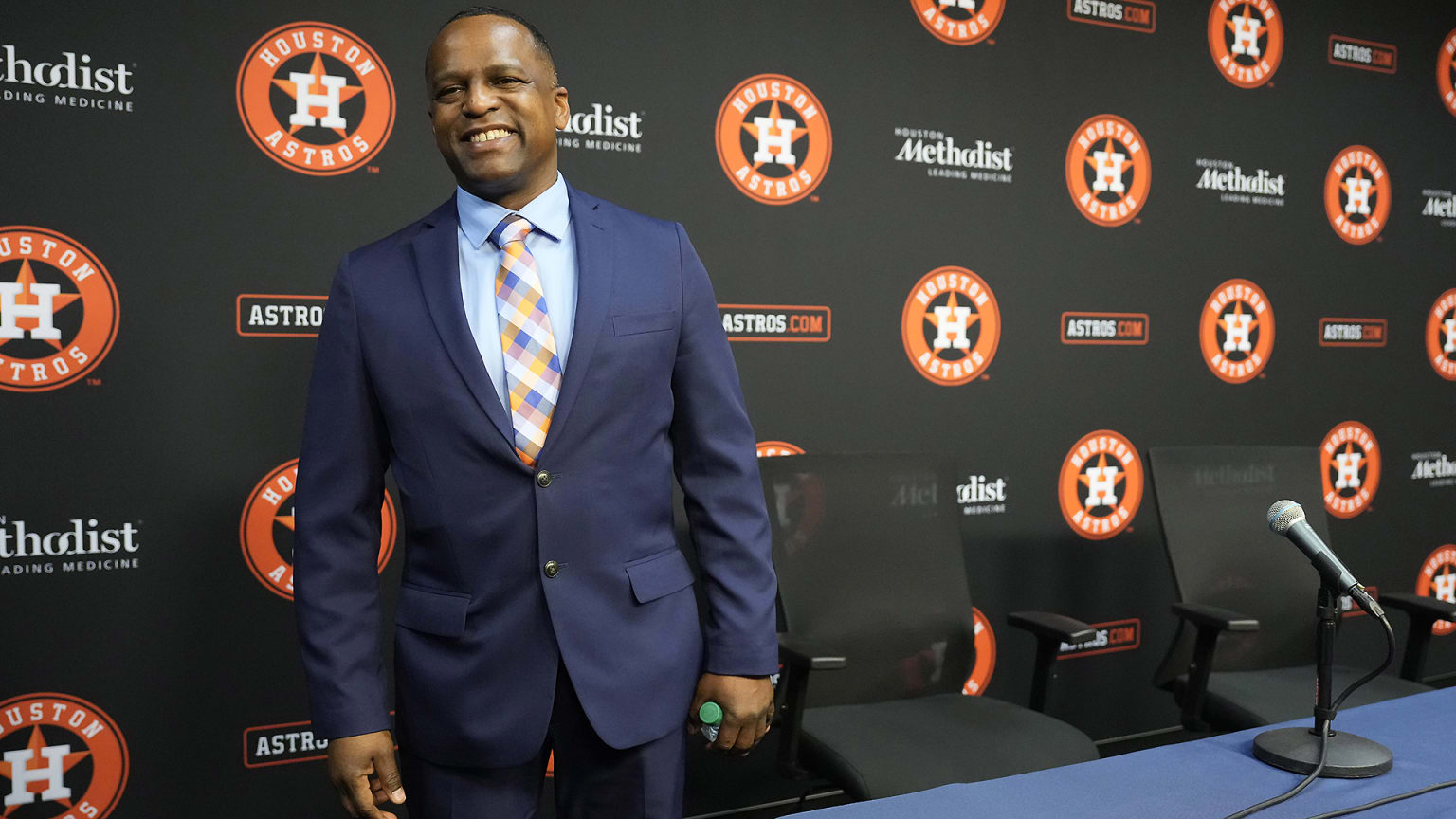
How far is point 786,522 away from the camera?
2.10 metres

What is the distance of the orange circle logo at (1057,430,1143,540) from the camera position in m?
2.93

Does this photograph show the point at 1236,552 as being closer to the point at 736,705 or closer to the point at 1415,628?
the point at 1415,628

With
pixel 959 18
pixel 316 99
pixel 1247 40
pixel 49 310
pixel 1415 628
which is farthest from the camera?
pixel 1247 40

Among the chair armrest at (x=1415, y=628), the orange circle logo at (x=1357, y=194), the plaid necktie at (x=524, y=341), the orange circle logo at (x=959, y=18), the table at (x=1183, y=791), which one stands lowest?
the chair armrest at (x=1415, y=628)

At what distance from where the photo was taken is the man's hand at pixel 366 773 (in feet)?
4.31

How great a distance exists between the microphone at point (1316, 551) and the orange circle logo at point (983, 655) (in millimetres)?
1548

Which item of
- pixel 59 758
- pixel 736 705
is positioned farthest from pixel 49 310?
pixel 736 705

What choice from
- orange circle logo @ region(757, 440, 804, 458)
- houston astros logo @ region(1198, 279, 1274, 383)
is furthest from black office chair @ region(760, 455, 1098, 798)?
houston astros logo @ region(1198, 279, 1274, 383)

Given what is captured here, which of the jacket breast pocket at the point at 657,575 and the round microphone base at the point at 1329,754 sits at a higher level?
the jacket breast pocket at the point at 657,575

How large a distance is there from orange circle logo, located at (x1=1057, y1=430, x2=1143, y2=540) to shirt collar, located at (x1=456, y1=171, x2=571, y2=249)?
1.94 metres

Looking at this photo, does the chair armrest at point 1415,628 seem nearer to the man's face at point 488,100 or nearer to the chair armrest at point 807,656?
the chair armrest at point 807,656

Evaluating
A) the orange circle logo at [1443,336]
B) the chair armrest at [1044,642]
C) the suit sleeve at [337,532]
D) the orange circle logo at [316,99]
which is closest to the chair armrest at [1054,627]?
the chair armrest at [1044,642]

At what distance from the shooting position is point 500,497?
1316 millimetres

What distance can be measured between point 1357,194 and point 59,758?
380 cm
